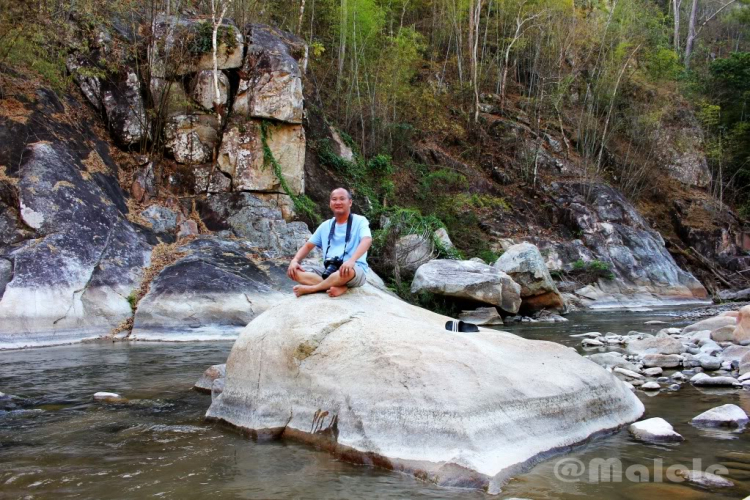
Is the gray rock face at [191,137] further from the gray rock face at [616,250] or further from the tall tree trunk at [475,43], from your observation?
the tall tree trunk at [475,43]

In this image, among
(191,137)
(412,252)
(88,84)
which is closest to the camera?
(88,84)

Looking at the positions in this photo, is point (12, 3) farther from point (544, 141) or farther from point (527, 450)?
point (544, 141)

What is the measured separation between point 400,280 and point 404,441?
38.0 ft

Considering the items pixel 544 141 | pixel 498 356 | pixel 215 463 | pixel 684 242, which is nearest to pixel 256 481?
pixel 215 463

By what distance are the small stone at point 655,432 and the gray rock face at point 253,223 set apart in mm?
10126

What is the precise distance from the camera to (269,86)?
1481 centimetres

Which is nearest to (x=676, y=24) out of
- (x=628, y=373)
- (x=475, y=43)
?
(x=475, y=43)

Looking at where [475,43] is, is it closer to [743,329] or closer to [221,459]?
[743,329]

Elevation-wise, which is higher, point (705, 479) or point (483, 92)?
point (483, 92)

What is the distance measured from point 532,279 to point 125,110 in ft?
37.2

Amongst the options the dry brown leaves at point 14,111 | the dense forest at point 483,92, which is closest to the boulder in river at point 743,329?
the dense forest at point 483,92

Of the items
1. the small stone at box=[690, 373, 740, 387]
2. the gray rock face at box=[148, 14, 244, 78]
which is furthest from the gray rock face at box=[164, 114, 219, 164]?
the small stone at box=[690, 373, 740, 387]

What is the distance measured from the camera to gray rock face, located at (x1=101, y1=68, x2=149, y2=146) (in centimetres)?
1372

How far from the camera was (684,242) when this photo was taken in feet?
77.8
